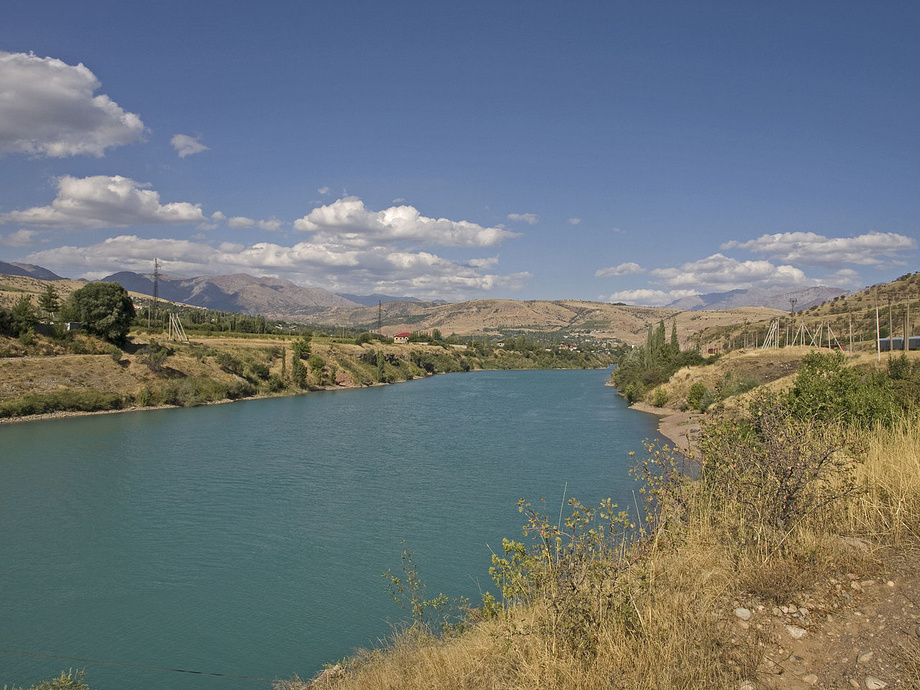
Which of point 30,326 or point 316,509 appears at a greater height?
point 30,326

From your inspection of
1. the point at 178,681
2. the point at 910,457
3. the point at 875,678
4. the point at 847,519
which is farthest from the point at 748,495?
the point at 178,681

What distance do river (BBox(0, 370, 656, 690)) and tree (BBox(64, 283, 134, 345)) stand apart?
1370 centimetres

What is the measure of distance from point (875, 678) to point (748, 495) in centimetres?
236

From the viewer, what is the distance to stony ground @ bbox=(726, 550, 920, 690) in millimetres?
3857

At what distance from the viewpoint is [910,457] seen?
612 centimetres

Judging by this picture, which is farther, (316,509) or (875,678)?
(316,509)

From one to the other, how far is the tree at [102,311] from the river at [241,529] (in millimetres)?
13699

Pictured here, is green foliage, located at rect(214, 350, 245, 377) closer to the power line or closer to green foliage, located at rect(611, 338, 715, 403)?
green foliage, located at rect(611, 338, 715, 403)

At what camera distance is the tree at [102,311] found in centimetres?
5025

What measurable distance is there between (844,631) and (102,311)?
57.7 m

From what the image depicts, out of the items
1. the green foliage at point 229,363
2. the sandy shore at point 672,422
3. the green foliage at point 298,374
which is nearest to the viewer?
the sandy shore at point 672,422

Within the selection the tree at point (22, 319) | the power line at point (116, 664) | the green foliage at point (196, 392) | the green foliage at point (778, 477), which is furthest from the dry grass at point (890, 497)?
the tree at point (22, 319)

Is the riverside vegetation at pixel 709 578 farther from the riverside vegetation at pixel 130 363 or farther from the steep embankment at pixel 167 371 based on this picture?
the riverside vegetation at pixel 130 363

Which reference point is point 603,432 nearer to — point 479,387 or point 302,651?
point 302,651
